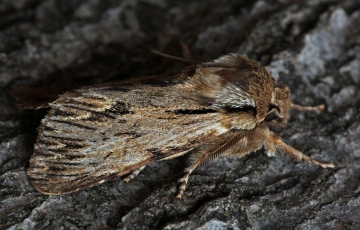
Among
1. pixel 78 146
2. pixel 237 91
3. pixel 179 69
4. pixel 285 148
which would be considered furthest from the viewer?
pixel 179 69

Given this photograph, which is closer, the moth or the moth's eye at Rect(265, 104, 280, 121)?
the moth

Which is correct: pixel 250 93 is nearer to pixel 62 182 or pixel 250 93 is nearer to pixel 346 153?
pixel 346 153

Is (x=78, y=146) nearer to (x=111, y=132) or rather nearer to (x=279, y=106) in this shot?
(x=111, y=132)

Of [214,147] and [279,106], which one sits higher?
[279,106]

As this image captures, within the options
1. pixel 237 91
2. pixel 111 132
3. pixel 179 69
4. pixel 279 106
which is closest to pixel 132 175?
pixel 111 132

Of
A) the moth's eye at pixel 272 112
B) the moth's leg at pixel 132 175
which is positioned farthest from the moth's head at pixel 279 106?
the moth's leg at pixel 132 175

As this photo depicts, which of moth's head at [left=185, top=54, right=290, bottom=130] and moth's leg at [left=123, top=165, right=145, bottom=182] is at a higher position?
moth's head at [left=185, top=54, right=290, bottom=130]

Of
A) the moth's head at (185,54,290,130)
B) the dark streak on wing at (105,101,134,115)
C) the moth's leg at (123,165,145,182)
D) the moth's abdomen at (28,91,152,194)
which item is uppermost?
the moth's head at (185,54,290,130)

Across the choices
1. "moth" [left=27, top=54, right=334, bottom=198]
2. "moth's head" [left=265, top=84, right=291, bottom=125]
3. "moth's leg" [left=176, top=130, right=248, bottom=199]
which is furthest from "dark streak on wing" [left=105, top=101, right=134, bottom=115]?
"moth's head" [left=265, top=84, right=291, bottom=125]

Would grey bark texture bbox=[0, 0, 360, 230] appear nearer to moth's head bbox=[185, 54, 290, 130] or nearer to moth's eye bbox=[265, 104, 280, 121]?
moth's eye bbox=[265, 104, 280, 121]
